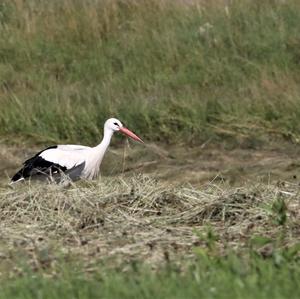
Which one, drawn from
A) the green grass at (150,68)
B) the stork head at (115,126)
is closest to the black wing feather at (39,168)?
the stork head at (115,126)

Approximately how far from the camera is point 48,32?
14805mm

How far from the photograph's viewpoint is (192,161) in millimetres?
12312

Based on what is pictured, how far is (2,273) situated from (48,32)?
8.12 m

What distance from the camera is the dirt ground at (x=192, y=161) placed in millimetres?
11781

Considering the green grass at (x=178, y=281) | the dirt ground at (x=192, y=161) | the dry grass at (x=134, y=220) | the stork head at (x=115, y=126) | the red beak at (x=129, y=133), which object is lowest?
the dirt ground at (x=192, y=161)

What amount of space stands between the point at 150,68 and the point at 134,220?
611 cm

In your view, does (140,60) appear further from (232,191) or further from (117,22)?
(232,191)

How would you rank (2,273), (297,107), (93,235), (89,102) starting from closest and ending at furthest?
(2,273)
(93,235)
(297,107)
(89,102)

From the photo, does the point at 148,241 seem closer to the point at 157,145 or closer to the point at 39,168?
the point at 39,168

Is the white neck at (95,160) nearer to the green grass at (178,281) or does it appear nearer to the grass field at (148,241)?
the grass field at (148,241)

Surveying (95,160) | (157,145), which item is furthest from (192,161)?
(95,160)

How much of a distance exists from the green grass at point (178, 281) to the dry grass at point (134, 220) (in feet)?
0.83

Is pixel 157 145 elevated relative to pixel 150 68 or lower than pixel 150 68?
lower

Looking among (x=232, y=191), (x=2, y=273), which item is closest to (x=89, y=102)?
(x=232, y=191)
